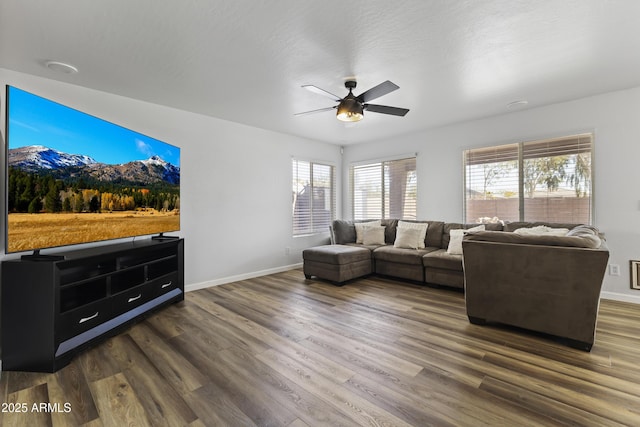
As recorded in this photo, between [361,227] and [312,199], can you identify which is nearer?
[361,227]

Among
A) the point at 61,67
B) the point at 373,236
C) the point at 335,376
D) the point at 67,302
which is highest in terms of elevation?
the point at 61,67

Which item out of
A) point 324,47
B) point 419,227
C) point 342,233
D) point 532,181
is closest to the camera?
point 324,47

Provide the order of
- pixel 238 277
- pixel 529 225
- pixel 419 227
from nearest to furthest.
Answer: pixel 529 225
pixel 238 277
pixel 419 227

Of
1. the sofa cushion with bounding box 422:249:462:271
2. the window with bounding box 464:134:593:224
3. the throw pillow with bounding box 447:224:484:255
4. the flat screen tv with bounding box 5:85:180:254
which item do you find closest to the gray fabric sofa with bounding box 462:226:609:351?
the sofa cushion with bounding box 422:249:462:271

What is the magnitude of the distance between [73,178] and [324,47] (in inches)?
94.7

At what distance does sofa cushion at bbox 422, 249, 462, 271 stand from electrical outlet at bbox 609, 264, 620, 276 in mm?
1726

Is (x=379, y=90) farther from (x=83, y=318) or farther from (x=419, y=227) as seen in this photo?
(x=83, y=318)

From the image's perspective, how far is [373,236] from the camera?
16.9 ft

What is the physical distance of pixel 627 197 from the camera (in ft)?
11.3

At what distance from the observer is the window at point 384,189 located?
541 cm

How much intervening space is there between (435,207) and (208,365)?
4.32 metres

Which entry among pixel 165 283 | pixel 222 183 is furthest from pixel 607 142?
pixel 165 283

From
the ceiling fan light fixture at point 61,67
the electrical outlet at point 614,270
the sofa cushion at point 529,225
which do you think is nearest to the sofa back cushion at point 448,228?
the sofa cushion at point 529,225

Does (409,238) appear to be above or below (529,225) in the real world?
below
